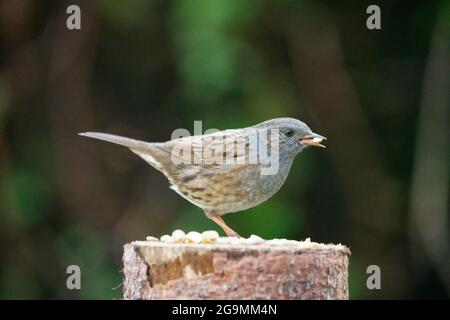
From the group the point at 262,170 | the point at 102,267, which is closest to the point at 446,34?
the point at 262,170

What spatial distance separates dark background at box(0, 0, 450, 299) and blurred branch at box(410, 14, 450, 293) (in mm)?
10

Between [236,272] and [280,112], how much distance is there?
11.4 ft

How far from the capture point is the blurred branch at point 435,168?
Answer: 675cm

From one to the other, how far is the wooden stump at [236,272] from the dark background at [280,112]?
325 centimetres

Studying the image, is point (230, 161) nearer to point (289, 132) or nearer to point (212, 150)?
point (212, 150)

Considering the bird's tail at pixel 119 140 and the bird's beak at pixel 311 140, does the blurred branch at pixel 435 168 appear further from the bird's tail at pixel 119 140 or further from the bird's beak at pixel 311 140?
the bird's tail at pixel 119 140

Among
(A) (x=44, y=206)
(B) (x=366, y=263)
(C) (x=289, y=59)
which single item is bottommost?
(B) (x=366, y=263)

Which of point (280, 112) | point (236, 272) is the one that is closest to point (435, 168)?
point (280, 112)

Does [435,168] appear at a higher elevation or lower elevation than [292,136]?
lower

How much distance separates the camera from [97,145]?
24.3 feet

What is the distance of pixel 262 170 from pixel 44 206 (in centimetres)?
299

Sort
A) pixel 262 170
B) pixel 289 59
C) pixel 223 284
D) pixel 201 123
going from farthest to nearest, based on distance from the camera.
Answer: pixel 289 59 < pixel 201 123 < pixel 262 170 < pixel 223 284

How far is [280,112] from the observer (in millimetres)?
6703

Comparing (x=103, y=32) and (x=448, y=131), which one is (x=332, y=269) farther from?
(x=103, y=32)
